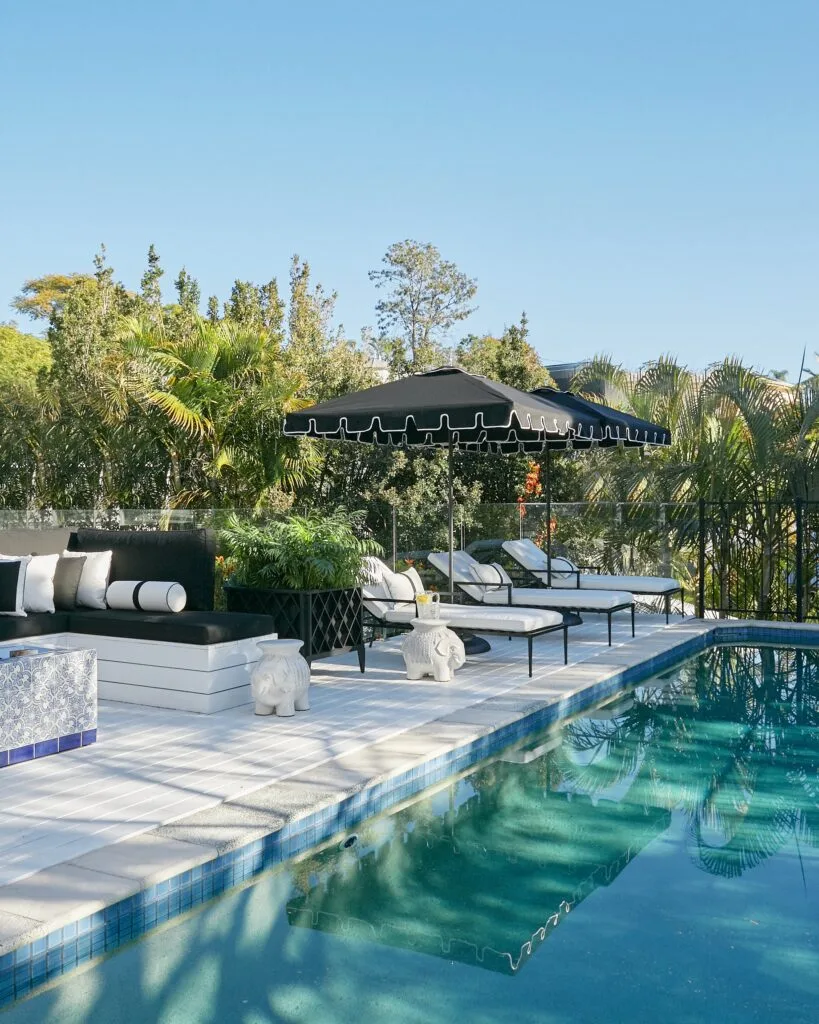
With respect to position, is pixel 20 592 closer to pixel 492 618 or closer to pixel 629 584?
pixel 492 618

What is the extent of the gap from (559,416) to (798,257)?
74.6 ft

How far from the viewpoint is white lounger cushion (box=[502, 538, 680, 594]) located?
10688mm

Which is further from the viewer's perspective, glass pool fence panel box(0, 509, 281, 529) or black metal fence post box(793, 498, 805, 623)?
black metal fence post box(793, 498, 805, 623)

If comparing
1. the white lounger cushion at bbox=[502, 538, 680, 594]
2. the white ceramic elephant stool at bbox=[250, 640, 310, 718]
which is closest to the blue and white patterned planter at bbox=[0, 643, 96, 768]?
the white ceramic elephant stool at bbox=[250, 640, 310, 718]

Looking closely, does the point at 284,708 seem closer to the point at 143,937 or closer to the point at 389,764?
the point at 389,764

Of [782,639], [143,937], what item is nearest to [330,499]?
[782,639]

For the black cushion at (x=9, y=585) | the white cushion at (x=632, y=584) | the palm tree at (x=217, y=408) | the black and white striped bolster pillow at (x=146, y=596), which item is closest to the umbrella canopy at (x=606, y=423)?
the white cushion at (x=632, y=584)

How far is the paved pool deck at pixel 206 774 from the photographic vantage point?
3.48 metres

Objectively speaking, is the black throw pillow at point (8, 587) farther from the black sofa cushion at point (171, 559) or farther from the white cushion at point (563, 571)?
the white cushion at point (563, 571)

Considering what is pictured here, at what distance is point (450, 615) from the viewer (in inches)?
315

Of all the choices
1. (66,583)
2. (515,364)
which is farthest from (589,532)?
(66,583)

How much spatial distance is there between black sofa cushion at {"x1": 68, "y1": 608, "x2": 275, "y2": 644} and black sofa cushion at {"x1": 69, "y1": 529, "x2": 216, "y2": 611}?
33cm

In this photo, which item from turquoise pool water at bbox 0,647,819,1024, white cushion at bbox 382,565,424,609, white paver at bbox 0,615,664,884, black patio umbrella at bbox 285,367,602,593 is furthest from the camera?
white cushion at bbox 382,565,424,609

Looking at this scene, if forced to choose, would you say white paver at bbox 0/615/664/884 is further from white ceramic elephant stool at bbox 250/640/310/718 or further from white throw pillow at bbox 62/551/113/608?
white throw pillow at bbox 62/551/113/608
